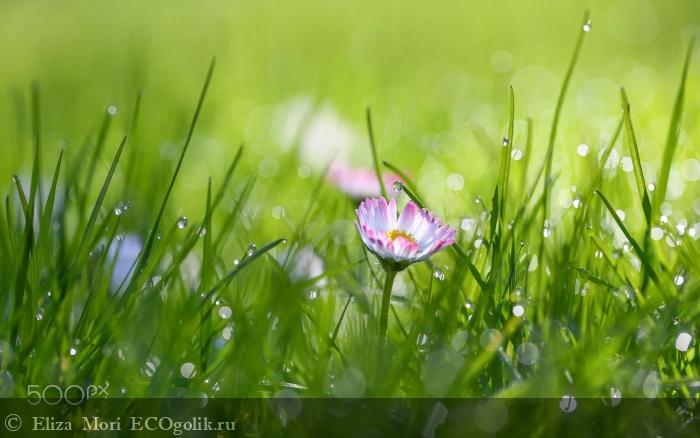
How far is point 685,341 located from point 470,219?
0.35 metres

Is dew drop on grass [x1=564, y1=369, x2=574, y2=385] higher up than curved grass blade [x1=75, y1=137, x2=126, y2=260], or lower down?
lower down

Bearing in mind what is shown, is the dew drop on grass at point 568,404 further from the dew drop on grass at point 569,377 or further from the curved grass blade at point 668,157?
the curved grass blade at point 668,157

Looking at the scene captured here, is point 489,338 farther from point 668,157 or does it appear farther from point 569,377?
point 668,157

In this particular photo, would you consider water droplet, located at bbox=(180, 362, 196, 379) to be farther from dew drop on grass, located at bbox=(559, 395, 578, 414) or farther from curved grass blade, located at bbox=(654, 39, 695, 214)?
curved grass blade, located at bbox=(654, 39, 695, 214)

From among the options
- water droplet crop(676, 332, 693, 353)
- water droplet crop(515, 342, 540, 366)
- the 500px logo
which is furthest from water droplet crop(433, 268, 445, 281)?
the 500px logo

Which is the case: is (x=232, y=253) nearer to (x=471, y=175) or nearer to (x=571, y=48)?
(x=471, y=175)

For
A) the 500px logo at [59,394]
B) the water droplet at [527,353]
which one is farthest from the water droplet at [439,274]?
the 500px logo at [59,394]

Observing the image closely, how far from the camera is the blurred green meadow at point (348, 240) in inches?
28.6

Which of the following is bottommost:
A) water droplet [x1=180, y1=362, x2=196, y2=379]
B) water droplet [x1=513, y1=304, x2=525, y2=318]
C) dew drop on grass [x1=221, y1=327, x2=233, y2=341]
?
water droplet [x1=180, y1=362, x2=196, y2=379]

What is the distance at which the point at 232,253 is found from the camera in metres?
1.17

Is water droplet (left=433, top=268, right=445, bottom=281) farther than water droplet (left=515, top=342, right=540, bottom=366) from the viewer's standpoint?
Yes

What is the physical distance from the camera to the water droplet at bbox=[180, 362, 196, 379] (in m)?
0.75

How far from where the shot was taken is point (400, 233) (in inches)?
30.5

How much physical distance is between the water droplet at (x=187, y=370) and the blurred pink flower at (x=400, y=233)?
193 mm
